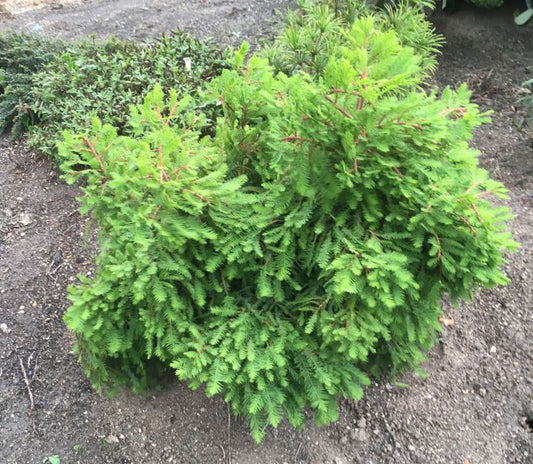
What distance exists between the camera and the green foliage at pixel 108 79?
4094 mm

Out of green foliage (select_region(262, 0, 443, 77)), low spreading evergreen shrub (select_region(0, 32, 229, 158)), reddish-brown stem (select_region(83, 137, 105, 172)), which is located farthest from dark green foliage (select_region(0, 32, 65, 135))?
reddish-brown stem (select_region(83, 137, 105, 172))

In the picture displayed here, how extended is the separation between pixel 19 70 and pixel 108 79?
117 centimetres

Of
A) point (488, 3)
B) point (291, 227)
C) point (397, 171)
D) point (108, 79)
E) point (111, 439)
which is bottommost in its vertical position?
point (111, 439)

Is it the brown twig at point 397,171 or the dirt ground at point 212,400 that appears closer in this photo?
the brown twig at point 397,171

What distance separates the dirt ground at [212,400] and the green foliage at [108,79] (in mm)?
723

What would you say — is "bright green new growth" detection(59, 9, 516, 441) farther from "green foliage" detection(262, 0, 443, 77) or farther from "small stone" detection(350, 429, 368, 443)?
"green foliage" detection(262, 0, 443, 77)

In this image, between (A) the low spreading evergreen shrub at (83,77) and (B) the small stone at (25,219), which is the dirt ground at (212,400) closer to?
(B) the small stone at (25,219)

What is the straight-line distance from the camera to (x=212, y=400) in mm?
2770

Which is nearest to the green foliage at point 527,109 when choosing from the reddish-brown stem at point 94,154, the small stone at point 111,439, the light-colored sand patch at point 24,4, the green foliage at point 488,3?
the green foliage at point 488,3

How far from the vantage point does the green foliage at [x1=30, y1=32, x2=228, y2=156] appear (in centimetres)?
409

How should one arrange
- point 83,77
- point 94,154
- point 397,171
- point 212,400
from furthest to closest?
point 83,77 < point 212,400 < point 94,154 < point 397,171

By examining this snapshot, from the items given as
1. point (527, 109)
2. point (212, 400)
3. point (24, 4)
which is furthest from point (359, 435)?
point (24, 4)

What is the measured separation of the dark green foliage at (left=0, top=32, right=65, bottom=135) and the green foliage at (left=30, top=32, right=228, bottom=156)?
Answer: 14 cm

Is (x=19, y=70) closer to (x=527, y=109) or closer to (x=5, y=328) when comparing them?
(x=5, y=328)
